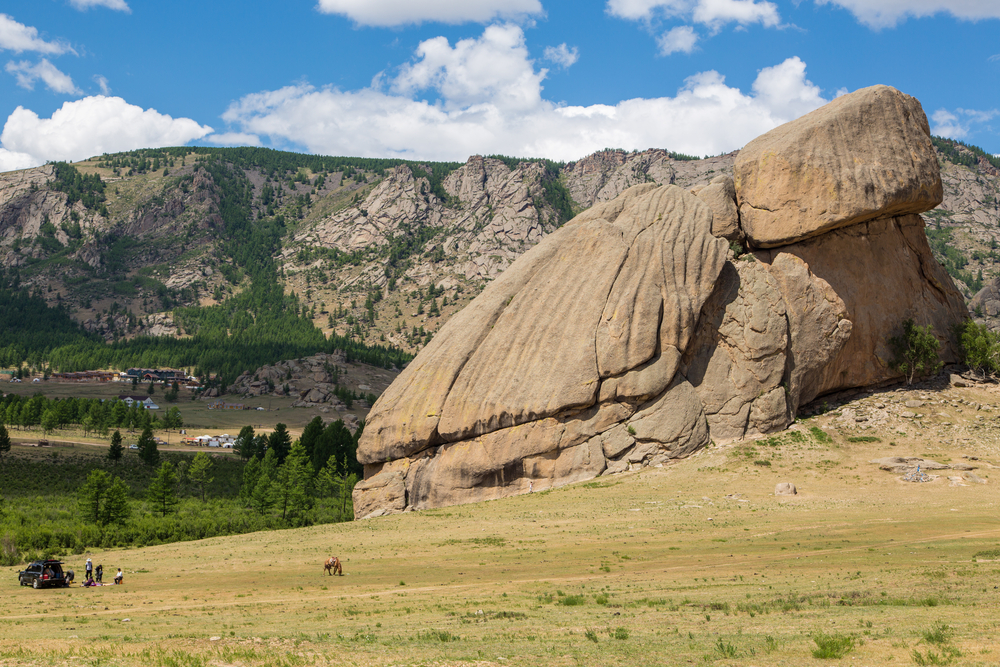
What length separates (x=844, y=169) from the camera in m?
57.7

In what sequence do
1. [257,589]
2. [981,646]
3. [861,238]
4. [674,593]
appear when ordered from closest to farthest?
[981,646], [674,593], [257,589], [861,238]

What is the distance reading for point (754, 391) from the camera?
2295 inches

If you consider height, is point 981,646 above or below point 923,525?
above

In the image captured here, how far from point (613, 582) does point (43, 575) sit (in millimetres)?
27274

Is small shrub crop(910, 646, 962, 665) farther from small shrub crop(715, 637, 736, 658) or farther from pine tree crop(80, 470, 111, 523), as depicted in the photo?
pine tree crop(80, 470, 111, 523)

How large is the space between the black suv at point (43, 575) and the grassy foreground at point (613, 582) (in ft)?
2.84

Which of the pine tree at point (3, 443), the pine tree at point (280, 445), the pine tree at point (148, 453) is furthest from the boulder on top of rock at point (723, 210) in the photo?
the pine tree at point (3, 443)

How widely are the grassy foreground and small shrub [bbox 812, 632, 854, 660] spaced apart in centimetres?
5

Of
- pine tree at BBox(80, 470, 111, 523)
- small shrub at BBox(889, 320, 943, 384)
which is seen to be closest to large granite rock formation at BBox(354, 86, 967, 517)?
small shrub at BBox(889, 320, 943, 384)

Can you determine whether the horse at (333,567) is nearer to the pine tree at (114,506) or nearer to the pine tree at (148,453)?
the pine tree at (114,506)

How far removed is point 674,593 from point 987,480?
34.1 metres

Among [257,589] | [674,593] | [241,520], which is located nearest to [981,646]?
[674,593]

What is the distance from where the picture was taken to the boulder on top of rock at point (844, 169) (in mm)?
57781

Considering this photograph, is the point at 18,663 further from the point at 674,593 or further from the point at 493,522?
the point at 493,522
